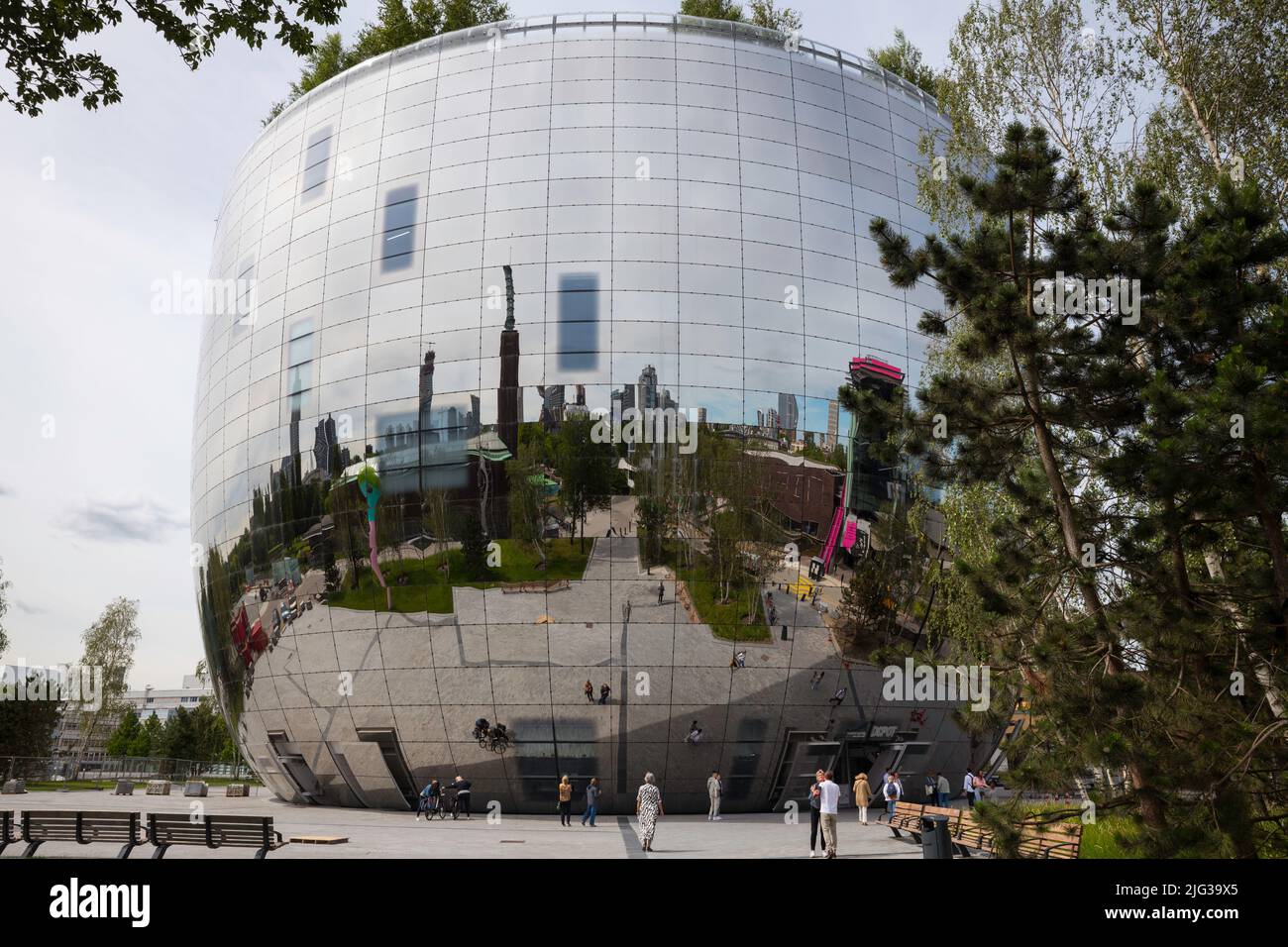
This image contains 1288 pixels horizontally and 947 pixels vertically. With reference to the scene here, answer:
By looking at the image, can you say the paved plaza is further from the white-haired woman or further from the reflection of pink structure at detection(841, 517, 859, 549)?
the reflection of pink structure at detection(841, 517, 859, 549)

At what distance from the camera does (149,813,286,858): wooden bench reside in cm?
1183

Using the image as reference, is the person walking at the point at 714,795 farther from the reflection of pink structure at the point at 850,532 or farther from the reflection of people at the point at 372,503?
the reflection of people at the point at 372,503

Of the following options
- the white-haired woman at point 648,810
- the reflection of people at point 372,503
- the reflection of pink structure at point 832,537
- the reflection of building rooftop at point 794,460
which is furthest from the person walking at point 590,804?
the reflection of building rooftop at point 794,460

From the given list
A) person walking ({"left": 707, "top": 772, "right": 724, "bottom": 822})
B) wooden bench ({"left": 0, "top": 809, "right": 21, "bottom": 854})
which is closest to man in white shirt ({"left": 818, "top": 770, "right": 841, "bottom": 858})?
person walking ({"left": 707, "top": 772, "right": 724, "bottom": 822})

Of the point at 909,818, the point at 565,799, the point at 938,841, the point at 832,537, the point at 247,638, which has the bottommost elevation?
the point at 565,799

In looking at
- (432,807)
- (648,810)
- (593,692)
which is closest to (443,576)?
(593,692)

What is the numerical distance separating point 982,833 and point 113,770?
61702mm

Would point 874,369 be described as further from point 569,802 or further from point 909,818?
point 569,802

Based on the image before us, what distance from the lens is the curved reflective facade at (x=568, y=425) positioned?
19.1 metres

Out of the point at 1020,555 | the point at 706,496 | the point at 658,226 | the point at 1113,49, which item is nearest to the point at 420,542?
the point at 706,496

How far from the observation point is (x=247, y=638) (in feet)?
74.0
